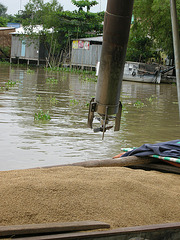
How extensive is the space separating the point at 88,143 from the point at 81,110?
345cm

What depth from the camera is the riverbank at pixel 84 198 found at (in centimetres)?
245

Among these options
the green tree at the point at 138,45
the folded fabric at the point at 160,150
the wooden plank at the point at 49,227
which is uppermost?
the green tree at the point at 138,45

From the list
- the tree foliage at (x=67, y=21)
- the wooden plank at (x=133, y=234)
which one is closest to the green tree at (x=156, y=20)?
the tree foliage at (x=67, y=21)

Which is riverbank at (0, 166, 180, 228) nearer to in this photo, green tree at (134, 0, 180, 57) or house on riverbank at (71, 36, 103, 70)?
green tree at (134, 0, 180, 57)

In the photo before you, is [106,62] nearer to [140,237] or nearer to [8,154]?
[140,237]

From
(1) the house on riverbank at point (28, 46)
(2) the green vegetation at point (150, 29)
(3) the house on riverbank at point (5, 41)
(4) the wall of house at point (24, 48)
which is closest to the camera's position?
(2) the green vegetation at point (150, 29)

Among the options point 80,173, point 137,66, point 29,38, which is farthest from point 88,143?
point 29,38

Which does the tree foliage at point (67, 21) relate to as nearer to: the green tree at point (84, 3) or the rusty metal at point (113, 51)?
the green tree at point (84, 3)

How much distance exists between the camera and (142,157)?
4262 mm

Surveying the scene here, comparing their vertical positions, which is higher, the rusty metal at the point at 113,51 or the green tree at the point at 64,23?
the green tree at the point at 64,23

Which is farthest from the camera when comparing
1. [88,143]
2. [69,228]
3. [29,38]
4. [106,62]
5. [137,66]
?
[29,38]

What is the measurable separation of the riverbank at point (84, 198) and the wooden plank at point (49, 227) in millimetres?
120

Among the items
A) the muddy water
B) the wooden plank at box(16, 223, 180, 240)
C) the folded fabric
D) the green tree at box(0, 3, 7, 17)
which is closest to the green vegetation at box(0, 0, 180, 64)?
the muddy water

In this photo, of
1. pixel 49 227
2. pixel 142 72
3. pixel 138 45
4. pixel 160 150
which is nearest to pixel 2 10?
pixel 138 45
